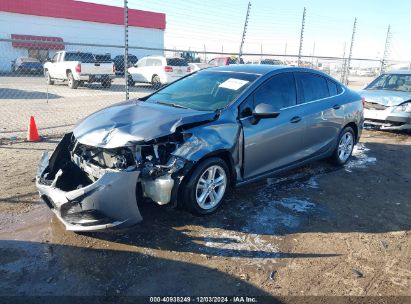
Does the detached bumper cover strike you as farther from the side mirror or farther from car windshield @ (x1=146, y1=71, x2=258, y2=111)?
the side mirror

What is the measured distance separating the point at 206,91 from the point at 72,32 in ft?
121

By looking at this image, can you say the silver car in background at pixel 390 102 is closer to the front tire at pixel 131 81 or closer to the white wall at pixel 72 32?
the front tire at pixel 131 81

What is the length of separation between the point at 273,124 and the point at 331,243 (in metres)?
1.65

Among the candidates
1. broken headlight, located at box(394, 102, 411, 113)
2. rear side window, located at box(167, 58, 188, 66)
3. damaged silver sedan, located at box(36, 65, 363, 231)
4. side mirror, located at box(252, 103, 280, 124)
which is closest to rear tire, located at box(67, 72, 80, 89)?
rear side window, located at box(167, 58, 188, 66)

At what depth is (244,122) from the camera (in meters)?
4.42

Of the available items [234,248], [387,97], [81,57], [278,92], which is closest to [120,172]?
[234,248]

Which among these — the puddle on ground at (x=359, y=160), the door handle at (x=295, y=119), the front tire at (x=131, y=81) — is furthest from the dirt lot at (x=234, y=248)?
Result: the front tire at (x=131, y=81)

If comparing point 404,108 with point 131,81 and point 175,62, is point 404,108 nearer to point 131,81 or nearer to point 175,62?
point 175,62

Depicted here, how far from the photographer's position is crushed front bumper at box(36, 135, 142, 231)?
3.37m

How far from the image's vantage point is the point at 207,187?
13.7ft

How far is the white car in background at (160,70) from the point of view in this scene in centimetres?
1806

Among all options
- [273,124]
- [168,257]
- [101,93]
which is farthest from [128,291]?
[101,93]

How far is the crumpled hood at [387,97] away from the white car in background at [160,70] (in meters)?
9.86

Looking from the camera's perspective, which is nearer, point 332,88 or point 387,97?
point 332,88
